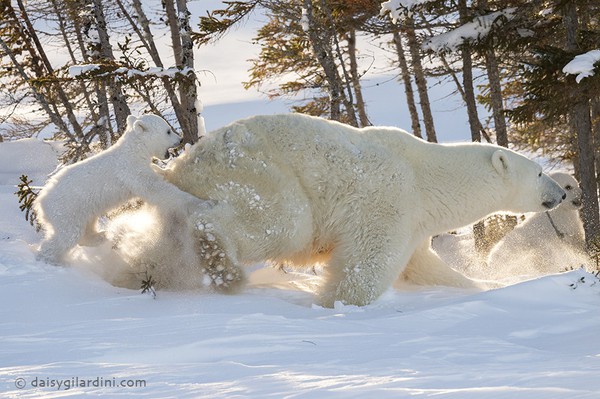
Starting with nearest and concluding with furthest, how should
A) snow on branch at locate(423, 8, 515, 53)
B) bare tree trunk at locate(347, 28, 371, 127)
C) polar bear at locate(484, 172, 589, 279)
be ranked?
polar bear at locate(484, 172, 589, 279)
snow on branch at locate(423, 8, 515, 53)
bare tree trunk at locate(347, 28, 371, 127)

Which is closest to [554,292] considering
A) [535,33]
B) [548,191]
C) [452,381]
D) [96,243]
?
[548,191]

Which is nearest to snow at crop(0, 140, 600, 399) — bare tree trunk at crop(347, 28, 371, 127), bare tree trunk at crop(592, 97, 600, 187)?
bare tree trunk at crop(592, 97, 600, 187)

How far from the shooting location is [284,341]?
382 centimetres

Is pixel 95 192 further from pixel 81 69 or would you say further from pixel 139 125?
pixel 81 69

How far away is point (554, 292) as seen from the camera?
215 inches

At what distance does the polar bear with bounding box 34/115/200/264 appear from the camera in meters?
6.33

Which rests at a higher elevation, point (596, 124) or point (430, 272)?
point (430, 272)

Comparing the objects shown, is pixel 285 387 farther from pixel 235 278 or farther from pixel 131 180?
pixel 131 180

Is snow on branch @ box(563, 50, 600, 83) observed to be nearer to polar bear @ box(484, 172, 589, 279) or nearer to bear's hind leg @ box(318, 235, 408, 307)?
polar bear @ box(484, 172, 589, 279)

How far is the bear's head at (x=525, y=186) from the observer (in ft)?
23.6

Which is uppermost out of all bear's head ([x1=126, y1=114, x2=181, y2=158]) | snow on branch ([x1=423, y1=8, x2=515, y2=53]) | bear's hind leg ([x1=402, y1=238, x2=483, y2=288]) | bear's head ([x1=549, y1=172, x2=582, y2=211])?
snow on branch ([x1=423, y1=8, x2=515, y2=53])

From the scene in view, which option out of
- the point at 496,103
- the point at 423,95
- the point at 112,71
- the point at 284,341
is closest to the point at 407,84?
the point at 423,95

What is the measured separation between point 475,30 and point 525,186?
5.24m

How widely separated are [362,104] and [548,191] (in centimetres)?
1216
